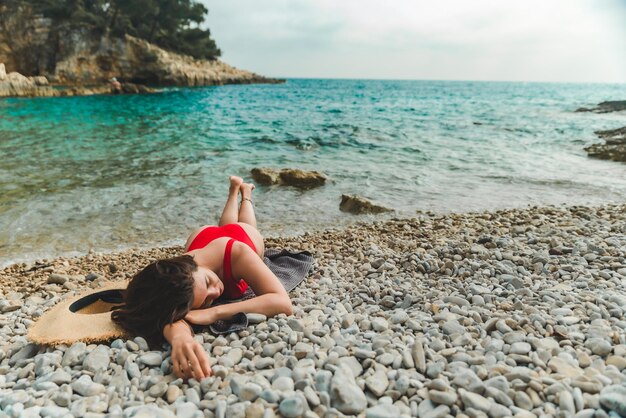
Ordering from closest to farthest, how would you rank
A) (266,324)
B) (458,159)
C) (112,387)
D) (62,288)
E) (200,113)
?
1. (112,387)
2. (266,324)
3. (62,288)
4. (458,159)
5. (200,113)

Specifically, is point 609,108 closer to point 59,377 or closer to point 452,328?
point 452,328

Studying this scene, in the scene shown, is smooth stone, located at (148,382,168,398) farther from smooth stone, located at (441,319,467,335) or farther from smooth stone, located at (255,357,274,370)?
smooth stone, located at (441,319,467,335)

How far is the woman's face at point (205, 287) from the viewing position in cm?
359

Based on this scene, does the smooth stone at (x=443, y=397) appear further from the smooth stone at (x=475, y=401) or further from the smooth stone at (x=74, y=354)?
the smooth stone at (x=74, y=354)

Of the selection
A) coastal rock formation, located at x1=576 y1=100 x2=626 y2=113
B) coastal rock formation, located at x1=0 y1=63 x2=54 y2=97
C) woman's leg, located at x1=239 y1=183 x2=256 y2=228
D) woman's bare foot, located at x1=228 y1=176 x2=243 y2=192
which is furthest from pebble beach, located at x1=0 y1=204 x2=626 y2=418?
coastal rock formation, located at x1=0 y1=63 x2=54 y2=97

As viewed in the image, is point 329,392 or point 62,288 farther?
point 62,288

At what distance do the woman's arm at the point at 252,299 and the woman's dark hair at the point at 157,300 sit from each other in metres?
0.18

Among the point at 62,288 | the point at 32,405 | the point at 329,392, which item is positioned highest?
the point at 329,392

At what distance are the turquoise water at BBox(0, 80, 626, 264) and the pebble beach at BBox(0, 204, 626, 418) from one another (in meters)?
2.77

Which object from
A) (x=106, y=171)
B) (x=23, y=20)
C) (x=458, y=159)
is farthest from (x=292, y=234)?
(x=23, y=20)

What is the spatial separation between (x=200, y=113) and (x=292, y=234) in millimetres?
23014

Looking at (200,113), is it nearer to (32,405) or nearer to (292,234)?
(292,234)

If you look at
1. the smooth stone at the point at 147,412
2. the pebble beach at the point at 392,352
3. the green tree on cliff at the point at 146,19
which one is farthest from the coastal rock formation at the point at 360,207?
the green tree on cliff at the point at 146,19

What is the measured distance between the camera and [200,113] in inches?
1125
